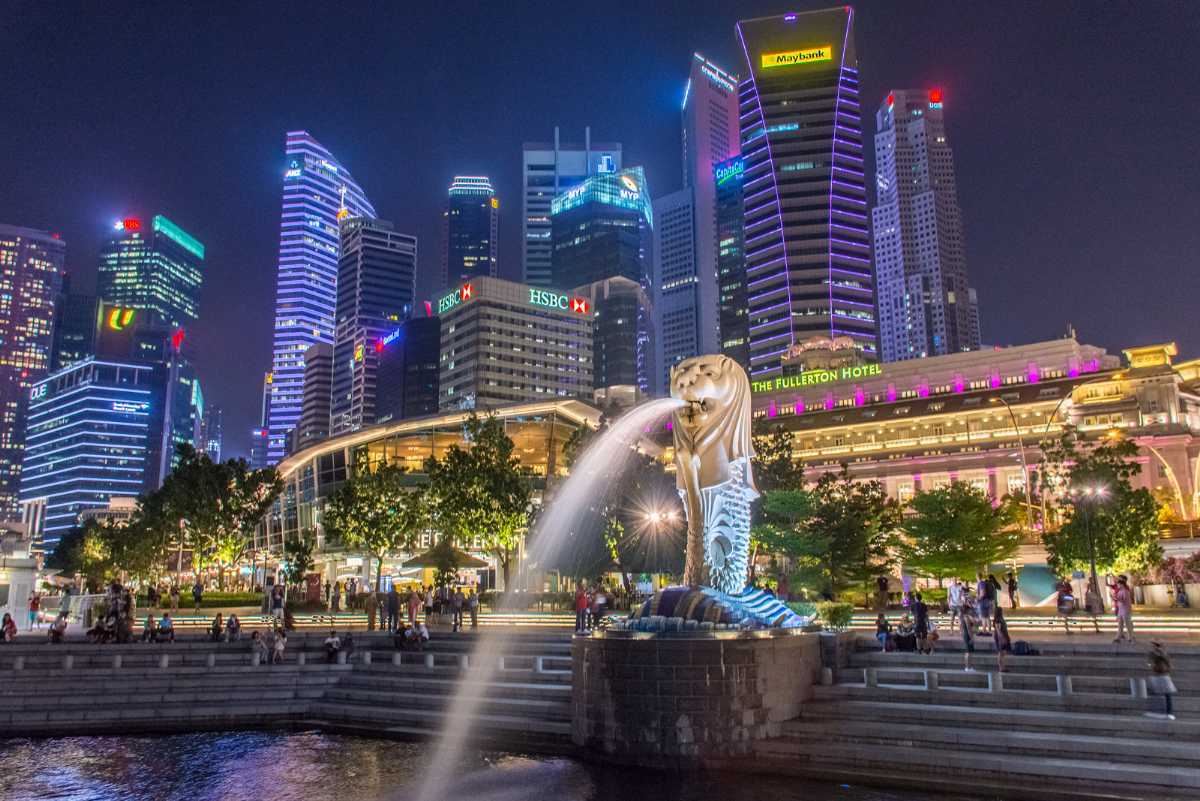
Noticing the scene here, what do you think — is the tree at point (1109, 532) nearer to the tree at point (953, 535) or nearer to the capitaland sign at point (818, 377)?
the tree at point (953, 535)

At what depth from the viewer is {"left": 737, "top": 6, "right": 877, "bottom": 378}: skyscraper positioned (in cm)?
17275

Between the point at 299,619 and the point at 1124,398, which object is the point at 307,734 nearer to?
the point at 299,619

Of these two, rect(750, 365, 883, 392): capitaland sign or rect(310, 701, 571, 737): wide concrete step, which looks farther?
rect(750, 365, 883, 392): capitaland sign

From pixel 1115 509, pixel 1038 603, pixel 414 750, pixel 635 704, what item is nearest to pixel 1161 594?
pixel 1115 509

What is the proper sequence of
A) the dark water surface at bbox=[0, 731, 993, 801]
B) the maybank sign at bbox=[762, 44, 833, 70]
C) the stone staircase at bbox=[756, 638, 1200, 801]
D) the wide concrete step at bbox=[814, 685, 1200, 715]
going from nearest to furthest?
the stone staircase at bbox=[756, 638, 1200, 801] → the dark water surface at bbox=[0, 731, 993, 801] → the wide concrete step at bbox=[814, 685, 1200, 715] → the maybank sign at bbox=[762, 44, 833, 70]

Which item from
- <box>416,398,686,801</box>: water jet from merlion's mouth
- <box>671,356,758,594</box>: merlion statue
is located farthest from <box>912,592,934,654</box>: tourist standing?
<box>416,398,686,801</box>: water jet from merlion's mouth

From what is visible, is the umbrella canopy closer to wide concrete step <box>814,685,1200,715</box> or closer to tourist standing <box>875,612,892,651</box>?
tourist standing <box>875,612,892,651</box>

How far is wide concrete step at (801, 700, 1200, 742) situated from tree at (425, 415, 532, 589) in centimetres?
2879

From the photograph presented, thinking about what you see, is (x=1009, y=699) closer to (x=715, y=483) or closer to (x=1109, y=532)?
(x=715, y=483)

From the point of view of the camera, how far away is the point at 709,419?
22.5m

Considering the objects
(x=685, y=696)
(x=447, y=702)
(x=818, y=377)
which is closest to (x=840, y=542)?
(x=447, y=702)

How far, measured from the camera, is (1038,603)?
165ft

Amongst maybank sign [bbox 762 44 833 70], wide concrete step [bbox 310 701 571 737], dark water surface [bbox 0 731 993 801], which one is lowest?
dark water surface [bbox 0 731 993 801]

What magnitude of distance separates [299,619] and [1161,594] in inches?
1676
